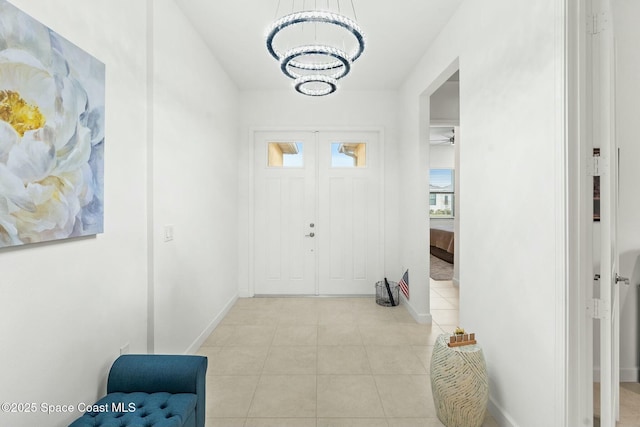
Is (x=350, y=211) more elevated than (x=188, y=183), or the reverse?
(x=188, y=183)

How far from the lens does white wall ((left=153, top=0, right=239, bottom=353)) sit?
2182mm

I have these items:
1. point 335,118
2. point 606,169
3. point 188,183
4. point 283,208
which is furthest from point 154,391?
point 335,118

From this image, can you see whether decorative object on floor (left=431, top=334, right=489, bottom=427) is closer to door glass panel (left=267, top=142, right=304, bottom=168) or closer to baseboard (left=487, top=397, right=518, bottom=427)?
baseboard (left=487, top=397, right=518, bottom=427)

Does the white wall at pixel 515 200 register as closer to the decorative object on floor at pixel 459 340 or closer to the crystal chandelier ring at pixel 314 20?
the decorative object on floor at pixel 459 340

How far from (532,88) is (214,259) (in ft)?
10.0

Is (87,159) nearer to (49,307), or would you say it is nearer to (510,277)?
(49,307)

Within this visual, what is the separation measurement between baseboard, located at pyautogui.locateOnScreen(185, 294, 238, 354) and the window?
706 cm

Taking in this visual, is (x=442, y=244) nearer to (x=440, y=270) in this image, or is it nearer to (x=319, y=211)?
(x=440, y=270)

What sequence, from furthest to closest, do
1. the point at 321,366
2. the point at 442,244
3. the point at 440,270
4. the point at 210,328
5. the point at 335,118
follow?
the point at 442,244 < the point at 440,270 < the point at 335,118 < the point at 210,328 < the point at 321,366

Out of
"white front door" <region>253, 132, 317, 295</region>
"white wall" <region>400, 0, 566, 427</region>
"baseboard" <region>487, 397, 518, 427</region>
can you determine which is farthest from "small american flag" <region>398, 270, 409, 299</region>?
"baseboard" <region>487, 397, 518, 427</region>

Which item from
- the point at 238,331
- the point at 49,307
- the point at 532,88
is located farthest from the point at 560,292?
the point at 238,331

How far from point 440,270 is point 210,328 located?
4.80 meters

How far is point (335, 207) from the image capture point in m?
4.29

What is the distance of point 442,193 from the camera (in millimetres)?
9164
